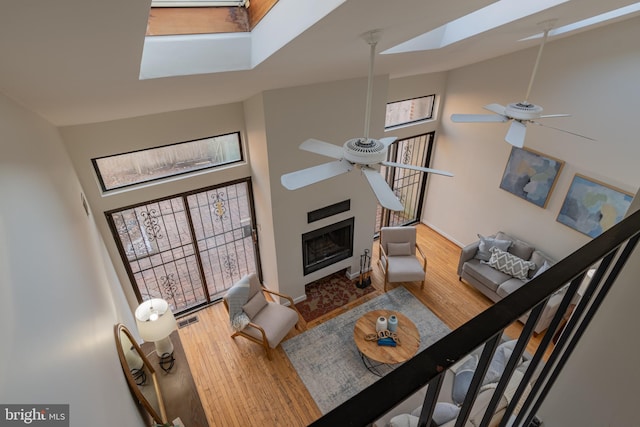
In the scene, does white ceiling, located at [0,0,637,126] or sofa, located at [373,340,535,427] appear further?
sofa, located at [373,340,535,427]

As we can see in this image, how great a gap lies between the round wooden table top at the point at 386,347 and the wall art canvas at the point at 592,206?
2632 millimetres

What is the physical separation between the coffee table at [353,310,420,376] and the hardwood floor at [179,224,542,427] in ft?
2.21

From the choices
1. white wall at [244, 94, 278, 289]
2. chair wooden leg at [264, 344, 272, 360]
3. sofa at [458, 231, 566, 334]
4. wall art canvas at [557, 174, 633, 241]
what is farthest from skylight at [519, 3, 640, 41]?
chair wooden leg at [264, 344, 272, 360]

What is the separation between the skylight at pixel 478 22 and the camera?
2.78 metres

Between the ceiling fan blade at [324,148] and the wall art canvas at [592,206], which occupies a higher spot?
the ceiling fan blade at [324,148]

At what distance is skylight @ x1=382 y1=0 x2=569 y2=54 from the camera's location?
2.78m

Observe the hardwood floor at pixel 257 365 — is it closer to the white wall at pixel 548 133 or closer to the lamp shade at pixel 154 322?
the white wall at pixel 548 133

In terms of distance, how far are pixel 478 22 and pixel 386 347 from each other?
360 cm

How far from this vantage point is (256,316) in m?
4.63

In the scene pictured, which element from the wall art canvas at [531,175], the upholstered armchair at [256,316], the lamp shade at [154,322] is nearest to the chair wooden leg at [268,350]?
the upholstered armchair at [256,316]

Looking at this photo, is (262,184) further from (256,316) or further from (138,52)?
(138,52)

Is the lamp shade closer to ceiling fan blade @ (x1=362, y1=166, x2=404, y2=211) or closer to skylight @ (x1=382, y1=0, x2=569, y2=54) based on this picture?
ceiling fan blade @ (x1=362, y1=166, x2=404, y2=211)

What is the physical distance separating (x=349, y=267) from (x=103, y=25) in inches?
192

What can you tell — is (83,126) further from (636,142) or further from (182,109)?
(636,142)
